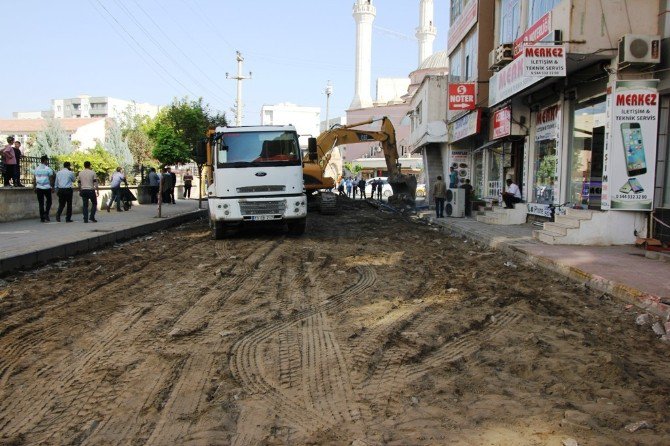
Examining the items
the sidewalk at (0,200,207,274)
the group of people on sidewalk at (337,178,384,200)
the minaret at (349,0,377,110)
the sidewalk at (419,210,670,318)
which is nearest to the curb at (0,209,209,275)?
the sidewalk at (0,200,207,274)

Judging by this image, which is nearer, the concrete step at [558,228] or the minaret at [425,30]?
the concrete step at [558,228]

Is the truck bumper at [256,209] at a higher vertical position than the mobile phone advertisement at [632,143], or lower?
lower

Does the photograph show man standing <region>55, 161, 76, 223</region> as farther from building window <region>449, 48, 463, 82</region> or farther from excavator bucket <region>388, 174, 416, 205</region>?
building window <region>449, 48, 463, 82</region>

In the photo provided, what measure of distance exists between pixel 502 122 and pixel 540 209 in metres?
3.85

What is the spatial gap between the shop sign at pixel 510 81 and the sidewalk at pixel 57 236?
1056 centimetres

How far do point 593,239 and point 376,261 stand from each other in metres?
4.95

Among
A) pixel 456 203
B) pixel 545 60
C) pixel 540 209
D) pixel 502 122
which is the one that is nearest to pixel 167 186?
pixel 456 203

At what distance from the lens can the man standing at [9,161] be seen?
16250 millimetres

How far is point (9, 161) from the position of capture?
16438 millimetres

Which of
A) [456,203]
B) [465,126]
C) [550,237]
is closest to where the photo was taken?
[550,237]

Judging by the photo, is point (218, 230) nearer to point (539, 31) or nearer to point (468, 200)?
point (539, 31)

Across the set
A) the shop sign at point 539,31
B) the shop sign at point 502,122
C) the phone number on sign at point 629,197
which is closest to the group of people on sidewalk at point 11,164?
the shop sign at point 539,31

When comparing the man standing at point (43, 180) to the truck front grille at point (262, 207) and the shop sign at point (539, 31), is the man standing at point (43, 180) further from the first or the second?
the shop sign at point (539, 31)

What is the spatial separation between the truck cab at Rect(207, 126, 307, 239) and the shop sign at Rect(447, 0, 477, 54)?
40.4ft
